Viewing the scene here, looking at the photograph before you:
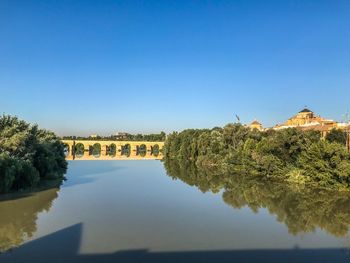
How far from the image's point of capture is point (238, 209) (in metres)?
21.9

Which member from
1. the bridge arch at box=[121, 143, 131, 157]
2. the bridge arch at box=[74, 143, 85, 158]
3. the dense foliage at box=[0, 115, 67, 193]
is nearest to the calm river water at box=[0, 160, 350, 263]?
the dense foliage at box=[0, 115, 67, 193]

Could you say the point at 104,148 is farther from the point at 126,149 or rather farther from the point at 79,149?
the point at 126,149

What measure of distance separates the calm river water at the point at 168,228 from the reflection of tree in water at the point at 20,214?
34 mm

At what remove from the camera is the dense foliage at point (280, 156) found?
91.3 ft

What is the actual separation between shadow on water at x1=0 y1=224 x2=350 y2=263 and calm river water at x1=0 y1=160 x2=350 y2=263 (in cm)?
3

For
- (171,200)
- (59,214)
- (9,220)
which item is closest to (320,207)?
(171,200)

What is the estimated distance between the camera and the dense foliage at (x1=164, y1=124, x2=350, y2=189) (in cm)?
2784

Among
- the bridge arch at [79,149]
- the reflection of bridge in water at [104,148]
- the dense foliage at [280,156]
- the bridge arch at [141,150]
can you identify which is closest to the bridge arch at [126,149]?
the reflection of bridge in water at [104,148]

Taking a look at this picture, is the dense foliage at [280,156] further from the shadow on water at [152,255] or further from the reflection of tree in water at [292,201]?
the shadow on water at [152,255]

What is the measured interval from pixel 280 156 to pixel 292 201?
11.7 meters

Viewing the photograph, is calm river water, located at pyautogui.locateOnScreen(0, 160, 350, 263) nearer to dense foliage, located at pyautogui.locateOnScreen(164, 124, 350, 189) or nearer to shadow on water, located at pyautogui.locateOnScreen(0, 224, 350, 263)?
shadow on water, located at pyautogui.locateOnScreen(0, 224, 350, 263)

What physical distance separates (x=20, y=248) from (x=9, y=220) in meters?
4.61

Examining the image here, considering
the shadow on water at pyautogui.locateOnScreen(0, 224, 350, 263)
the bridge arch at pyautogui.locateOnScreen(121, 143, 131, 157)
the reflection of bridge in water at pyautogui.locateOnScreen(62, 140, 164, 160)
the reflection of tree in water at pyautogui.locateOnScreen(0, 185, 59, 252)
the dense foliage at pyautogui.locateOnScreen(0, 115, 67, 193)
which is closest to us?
the shadow on water at pyautogui.locateOnScreen(0, 224, 350, 263)

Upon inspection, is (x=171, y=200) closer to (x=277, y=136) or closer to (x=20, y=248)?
(x=20, y=248)
